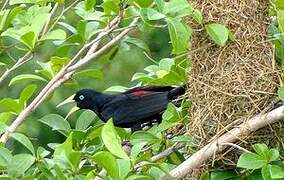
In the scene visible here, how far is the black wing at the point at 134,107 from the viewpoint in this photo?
3131 mm

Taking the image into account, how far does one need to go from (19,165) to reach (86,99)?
1.52 m

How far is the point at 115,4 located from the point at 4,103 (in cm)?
43

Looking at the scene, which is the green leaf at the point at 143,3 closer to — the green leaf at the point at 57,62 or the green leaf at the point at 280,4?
the green leaf at the point at 280,4

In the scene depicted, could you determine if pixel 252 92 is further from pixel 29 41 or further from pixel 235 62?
pixel 29 41

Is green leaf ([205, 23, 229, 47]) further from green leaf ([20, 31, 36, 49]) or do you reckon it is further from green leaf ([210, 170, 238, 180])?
green leaf ([20, 31, 36, 49])

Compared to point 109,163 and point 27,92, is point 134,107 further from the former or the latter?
point 109,163

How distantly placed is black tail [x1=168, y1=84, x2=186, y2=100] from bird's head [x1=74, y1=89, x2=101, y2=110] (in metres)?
0.78

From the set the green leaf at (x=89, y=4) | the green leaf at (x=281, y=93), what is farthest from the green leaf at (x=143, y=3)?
the green leaf at (x=281, y=93)

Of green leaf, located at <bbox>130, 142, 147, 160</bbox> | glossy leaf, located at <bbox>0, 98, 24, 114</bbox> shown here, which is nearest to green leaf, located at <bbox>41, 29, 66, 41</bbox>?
glossy leaf, located at <bbox>0, 98, 24, 114</bbox>

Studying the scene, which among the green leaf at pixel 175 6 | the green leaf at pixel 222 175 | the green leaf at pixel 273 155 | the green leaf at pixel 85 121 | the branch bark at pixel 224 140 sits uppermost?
the green leaf at pixel 175 6

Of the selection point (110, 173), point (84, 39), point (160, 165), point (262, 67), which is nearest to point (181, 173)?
point (160, 165)

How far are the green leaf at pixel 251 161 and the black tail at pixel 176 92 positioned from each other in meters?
0.59

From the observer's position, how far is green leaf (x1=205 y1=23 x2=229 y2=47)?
2490mm

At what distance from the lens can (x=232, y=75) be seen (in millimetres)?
2586
